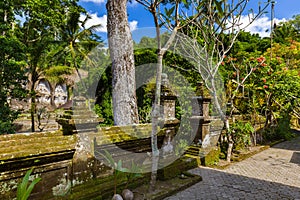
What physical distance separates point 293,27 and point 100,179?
24875mm

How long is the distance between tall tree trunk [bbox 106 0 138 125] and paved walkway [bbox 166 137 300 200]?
2779 mm

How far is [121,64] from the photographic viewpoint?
22.7 feet

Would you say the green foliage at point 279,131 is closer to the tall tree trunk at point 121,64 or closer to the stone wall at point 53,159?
the tall tree trunk at point 121,64

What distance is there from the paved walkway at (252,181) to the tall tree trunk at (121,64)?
278 centimetres

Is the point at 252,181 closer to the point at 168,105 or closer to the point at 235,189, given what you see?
the point at 235,189

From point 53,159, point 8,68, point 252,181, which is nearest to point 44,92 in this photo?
point 8,68

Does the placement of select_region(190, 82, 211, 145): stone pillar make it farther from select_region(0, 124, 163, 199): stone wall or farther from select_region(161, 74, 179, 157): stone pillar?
select_region(0, 124, 163, 199): stone wall

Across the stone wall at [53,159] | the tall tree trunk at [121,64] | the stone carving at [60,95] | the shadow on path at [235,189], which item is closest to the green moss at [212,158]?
the shadow on path at [235,189]

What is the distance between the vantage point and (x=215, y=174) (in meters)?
5.68

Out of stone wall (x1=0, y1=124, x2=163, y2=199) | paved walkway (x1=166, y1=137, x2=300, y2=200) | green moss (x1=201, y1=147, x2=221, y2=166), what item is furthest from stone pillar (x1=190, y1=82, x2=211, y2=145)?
stone wall (x1=0, y1=124, x2=163, y2=199)

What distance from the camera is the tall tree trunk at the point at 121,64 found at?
22.5ft

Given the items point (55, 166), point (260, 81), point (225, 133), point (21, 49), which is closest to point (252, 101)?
point (260, 81)

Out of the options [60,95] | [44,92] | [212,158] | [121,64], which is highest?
[121,64]

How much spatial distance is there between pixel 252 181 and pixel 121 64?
4.95m
